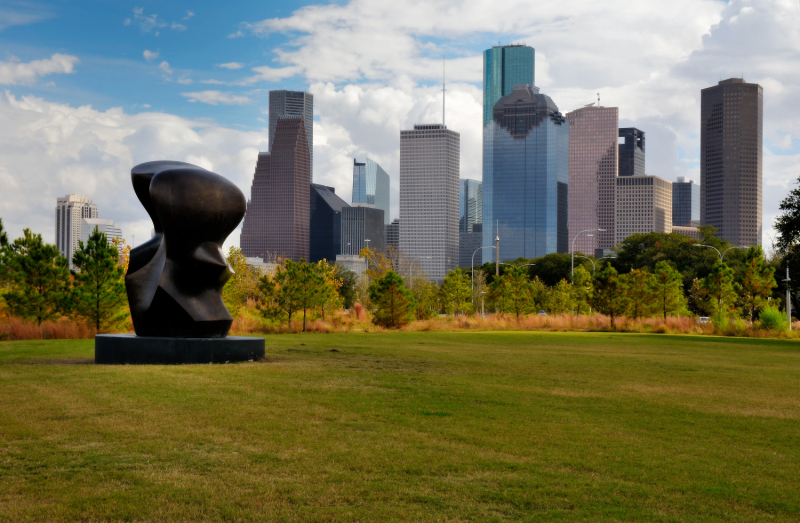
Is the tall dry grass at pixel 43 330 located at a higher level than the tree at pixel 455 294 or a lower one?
lower

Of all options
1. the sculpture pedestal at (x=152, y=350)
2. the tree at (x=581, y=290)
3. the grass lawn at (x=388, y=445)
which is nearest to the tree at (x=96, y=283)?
the sculpture pedestal at (x=152, y=350)

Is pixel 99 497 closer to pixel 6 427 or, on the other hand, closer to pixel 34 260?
pixel 6 427

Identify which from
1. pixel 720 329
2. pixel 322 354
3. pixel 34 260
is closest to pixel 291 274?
pixel 34 260

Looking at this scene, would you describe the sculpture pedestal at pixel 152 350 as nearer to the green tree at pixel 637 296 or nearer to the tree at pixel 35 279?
the tree at pixel 35 279

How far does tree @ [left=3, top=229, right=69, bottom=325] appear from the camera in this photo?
2358cm

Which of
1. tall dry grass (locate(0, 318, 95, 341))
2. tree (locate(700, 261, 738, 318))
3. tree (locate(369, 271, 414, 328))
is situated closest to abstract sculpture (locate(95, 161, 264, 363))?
tall dry grass (locate(0, 318, 95, 341))

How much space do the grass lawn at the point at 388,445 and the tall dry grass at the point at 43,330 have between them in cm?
970

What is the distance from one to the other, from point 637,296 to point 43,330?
2840 cm

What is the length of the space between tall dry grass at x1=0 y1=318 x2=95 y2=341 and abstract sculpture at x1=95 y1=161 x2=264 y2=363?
8.77 m

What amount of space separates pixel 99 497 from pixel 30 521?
1.91 feet

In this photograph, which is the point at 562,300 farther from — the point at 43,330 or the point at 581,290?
the point at 43,330

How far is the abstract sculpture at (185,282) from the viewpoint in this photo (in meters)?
14.9

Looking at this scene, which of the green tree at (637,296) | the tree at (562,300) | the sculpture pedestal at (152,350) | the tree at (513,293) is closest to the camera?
the sculpture pedestal at (152,350)

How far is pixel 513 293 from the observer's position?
40875 mm
